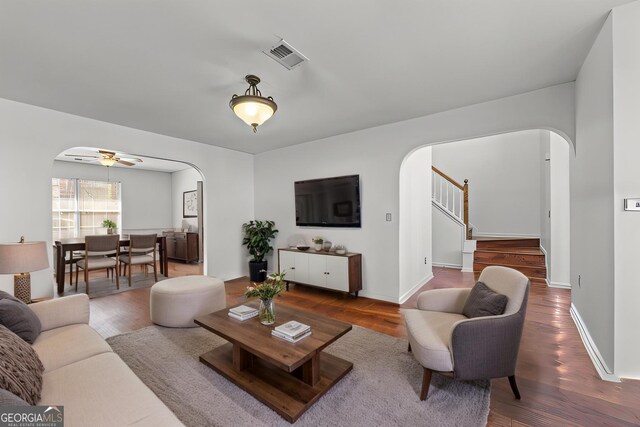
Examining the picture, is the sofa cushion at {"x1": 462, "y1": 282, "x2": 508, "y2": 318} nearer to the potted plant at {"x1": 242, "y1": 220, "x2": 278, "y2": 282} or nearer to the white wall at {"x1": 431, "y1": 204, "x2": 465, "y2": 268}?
the potted plant at {"x1": 242, "y1": 220, "x2": 278, "y2": 282}

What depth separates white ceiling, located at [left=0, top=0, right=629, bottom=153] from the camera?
171cm

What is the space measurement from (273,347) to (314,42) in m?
2.16

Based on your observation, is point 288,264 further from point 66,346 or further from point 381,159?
point 66,346

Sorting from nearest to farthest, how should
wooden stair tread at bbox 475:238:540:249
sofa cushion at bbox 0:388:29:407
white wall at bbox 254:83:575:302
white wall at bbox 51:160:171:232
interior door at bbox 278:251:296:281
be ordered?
sofa cushion at bbox 0:388:29:407 → white wall at bbox 254:83:575:302 → interior door at bbox 278:251:296:281 → wooden stair tread at bbox 475:238:540:249 → white wall at bbox 51:160:171:232

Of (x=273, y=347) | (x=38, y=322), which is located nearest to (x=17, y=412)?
(x=273, y=347)

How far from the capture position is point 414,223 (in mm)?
4324

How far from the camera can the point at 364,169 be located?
412 cm

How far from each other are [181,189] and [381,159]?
6.13 meters

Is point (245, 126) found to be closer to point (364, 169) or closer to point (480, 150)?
point (364, 169)

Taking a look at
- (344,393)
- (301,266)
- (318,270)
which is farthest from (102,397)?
(301,266)

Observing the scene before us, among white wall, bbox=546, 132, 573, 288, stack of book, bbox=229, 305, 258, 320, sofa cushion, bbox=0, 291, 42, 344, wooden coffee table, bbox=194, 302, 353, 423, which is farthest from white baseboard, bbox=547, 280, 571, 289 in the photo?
sofa cushion, bbox=0, 291, 42, 344

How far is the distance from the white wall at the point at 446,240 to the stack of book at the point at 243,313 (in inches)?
195

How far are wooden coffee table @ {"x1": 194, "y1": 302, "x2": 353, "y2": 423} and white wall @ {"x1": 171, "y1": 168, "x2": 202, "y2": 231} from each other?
18.9ft

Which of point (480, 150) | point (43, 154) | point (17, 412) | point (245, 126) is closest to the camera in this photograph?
point (17, 412)
